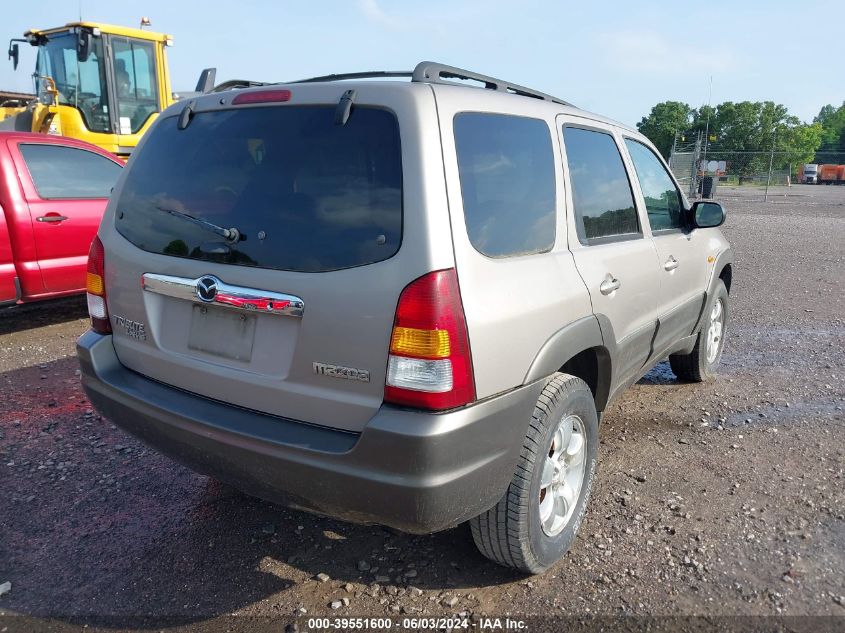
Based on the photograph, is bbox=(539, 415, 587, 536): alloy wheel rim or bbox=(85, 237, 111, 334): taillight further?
bbox=(85, 237, 111, 334): taillight

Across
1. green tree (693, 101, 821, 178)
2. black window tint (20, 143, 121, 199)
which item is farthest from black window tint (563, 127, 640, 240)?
green tree (693, 101, 821, 178)

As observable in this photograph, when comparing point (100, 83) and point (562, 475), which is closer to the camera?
point (562, 475)

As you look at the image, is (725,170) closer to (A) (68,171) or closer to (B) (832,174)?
(B) (832,174)

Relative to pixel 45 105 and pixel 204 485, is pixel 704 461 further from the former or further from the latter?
pixel 45 105

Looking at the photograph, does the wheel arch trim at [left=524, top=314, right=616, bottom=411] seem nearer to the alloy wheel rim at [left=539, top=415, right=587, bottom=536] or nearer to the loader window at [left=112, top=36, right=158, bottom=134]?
the alloy wheel rim at [left=539, top=415, right=587, bottom=536]

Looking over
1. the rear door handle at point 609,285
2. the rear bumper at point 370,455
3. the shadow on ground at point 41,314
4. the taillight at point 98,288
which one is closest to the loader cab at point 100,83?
the shadow on ground at point 41,314

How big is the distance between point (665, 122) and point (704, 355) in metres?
103

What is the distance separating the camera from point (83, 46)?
33.1ft

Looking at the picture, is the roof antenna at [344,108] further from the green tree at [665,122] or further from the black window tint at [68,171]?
the green tree at [665,122]

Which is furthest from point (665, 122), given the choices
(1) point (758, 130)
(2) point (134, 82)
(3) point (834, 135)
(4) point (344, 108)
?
(4) point (344, 108)

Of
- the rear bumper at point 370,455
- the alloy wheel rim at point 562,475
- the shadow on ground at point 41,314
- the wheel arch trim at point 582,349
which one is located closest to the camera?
the rear bumper at point 370,455

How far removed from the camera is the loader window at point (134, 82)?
36.3 ft

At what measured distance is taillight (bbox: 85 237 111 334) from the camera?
2809mm

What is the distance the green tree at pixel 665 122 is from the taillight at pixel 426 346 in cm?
9448
